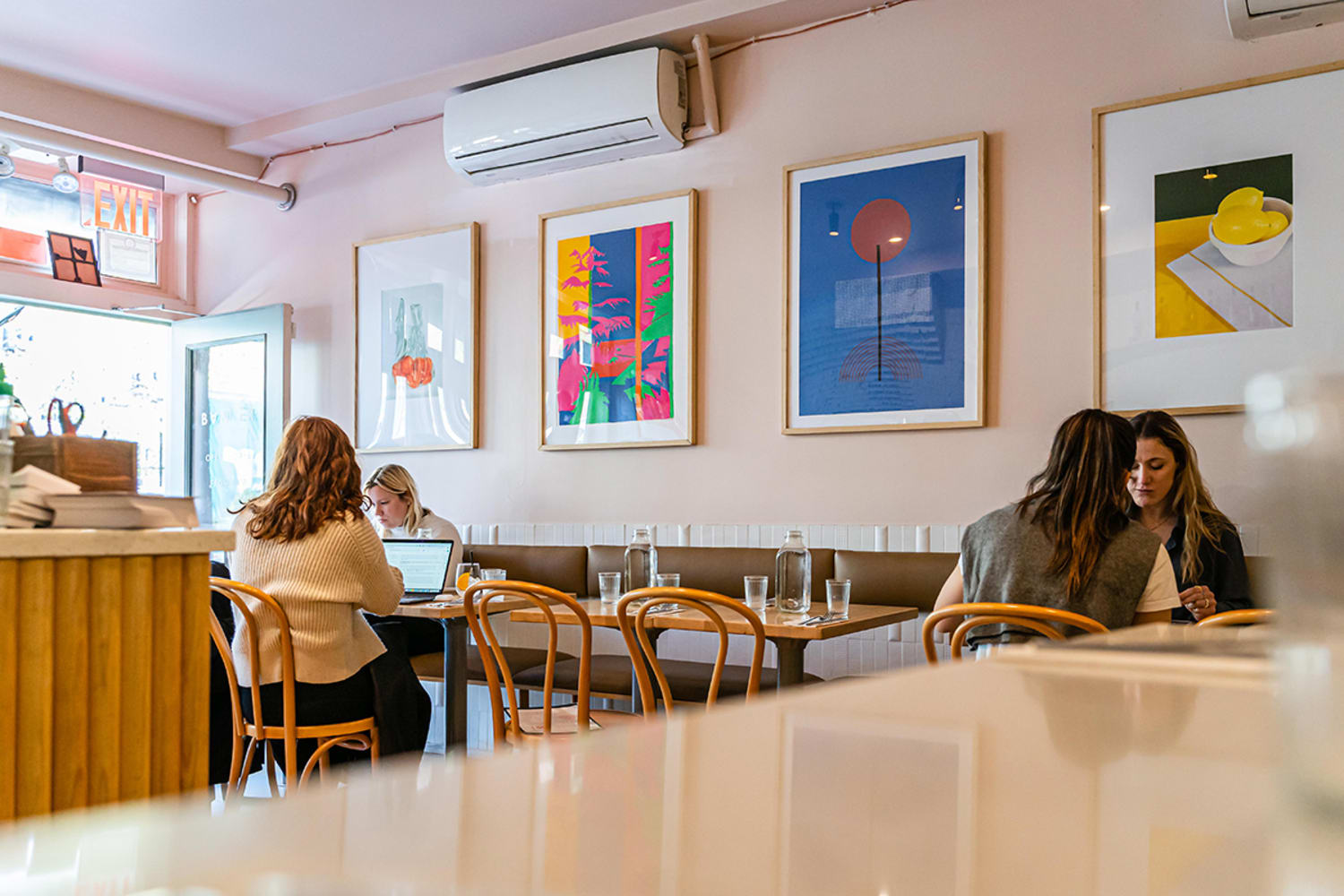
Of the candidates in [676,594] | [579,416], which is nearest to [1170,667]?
[676,594]

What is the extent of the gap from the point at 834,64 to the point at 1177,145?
1.27m

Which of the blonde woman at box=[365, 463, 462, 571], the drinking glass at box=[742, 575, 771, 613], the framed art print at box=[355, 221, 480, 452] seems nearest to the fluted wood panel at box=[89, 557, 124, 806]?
the drinking glass at box=[742, 575, 771, 613]

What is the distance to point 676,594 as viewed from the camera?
2.57m

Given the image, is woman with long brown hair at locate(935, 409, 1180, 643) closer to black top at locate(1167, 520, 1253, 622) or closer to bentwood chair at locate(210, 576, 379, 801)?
black top at locate(1167, 520, 1253, 622)

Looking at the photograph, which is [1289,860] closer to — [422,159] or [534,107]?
[534,107]

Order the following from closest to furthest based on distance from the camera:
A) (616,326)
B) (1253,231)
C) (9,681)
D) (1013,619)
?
1. (9,681)
2. (1013,619)
3. (1253,231)
4. (616,326)

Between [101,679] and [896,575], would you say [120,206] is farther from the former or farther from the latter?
[101,679]

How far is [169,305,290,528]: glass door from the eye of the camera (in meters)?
5.61

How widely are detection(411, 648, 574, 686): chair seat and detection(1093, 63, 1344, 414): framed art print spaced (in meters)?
2.21

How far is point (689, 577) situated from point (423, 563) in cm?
98

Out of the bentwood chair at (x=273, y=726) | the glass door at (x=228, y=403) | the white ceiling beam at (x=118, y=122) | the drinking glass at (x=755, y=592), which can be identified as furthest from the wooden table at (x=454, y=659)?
the white ceiling beam at (x=118, y=122)

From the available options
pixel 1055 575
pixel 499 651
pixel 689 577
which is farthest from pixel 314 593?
pixel 1055 575

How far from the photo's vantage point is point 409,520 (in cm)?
450

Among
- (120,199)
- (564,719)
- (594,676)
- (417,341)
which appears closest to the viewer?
(564,719)
